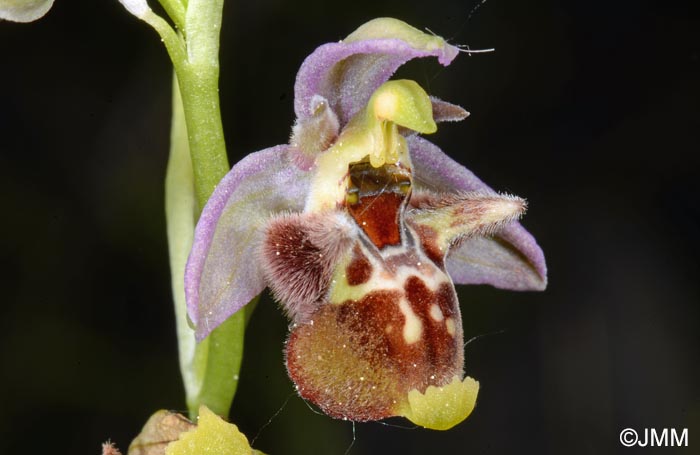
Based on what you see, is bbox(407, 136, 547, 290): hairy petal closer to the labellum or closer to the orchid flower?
the orchid flower

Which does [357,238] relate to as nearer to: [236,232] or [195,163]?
[236,232]

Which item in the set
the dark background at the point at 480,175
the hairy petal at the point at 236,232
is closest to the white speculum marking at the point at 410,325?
the hairy petal at the point at 236,232

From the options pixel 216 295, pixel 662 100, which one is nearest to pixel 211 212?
pixel 216 295

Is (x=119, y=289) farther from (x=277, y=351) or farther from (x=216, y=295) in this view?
(x=216, y=295)

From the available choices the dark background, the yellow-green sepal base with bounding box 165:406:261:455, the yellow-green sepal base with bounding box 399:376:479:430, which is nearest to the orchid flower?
the yellow-green sepal base with bounding box 399:376:479:430

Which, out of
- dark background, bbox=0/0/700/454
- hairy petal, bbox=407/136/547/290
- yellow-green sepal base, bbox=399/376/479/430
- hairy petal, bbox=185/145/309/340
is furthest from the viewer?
dark background, bbox=0/0/700/454

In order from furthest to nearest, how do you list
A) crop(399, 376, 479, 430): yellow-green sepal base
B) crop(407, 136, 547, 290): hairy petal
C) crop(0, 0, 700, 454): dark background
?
crop(0, 0, 700, 454): dark background, crop(407, 136, 547, 290): hairy petal, crop(399, 376, 479, 430): yellow-green sepal base

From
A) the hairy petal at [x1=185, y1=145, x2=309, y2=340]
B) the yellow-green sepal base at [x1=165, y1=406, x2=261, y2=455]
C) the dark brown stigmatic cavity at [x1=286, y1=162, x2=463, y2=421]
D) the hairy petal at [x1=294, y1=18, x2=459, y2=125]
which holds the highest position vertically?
the hairy petal at [x1=294, y1=18, x2=459, y2=125]
